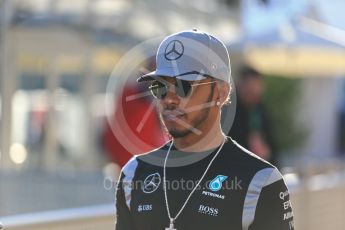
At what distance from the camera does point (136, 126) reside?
5977 mm

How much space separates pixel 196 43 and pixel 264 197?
493mm

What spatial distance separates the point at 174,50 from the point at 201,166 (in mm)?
350

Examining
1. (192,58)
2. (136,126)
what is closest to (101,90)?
(136,126)

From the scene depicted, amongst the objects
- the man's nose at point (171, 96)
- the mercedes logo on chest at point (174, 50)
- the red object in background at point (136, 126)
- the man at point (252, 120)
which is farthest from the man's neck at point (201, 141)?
the man at point (252, 120)

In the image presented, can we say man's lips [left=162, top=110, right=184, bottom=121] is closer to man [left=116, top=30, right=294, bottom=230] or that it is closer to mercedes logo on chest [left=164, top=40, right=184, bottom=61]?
man [left=116, top=30, right=294, bottom=230]

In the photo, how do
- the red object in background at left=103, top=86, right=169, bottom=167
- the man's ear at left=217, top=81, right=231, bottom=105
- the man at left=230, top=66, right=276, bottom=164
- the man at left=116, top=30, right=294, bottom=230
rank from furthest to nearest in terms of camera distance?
1. the man at left=230, top=66, right=276, bottom=164
2. the red object in background at left=103, top=86, right=169, bottom=167
3. the man's ear at left=217, top=81, right=231, bottom=105
4. the man at left=116, top=30, right=294, bottom=230

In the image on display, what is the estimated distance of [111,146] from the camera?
7.65m

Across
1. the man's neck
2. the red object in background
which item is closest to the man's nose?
the man's neck

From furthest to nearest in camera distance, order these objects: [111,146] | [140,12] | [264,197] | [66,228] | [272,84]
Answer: [272,84] < [140,12] < [111,146] < [66,228] < [264,197]

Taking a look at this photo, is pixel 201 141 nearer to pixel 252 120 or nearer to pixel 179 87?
pixel 179 87

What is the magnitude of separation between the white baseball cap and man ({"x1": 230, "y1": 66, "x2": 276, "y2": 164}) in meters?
4.04

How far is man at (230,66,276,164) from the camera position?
21.4 ft

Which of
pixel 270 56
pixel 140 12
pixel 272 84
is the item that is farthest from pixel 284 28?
pixel 272 84

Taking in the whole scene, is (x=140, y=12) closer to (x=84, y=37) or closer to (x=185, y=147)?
(x=84, y=37)
